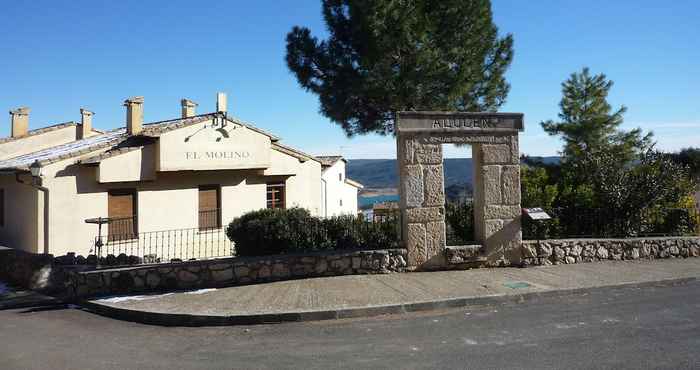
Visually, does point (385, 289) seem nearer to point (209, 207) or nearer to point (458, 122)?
point (458, 122)

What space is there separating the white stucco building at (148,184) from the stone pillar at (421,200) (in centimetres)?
562

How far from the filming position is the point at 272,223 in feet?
32.5

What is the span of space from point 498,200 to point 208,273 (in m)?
5.66

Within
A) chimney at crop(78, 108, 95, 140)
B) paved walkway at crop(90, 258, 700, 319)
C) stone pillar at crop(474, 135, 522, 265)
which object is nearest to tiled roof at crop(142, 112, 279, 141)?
chimney at crop(78, 108, 95, 140)

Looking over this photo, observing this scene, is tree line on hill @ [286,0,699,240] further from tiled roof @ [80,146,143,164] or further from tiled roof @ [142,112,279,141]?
tiled roof @ [80,146,143,164]

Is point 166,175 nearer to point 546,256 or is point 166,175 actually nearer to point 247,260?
point 247,260

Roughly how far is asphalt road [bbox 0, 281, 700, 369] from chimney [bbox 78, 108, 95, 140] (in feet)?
51.1

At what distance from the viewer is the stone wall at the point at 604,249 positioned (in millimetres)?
10023

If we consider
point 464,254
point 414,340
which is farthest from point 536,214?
point 414,340

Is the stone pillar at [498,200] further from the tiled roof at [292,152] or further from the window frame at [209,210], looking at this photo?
the tiled roof at [292,152]

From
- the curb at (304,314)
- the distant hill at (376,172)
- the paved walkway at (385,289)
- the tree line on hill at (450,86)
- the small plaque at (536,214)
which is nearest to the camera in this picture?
the curb at (304,314)

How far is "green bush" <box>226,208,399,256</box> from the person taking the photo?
9.79 meters

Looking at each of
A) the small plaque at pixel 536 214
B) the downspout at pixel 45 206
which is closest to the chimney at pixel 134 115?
the downspout at pixel 45 206

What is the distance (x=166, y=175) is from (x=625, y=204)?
1294 cm
